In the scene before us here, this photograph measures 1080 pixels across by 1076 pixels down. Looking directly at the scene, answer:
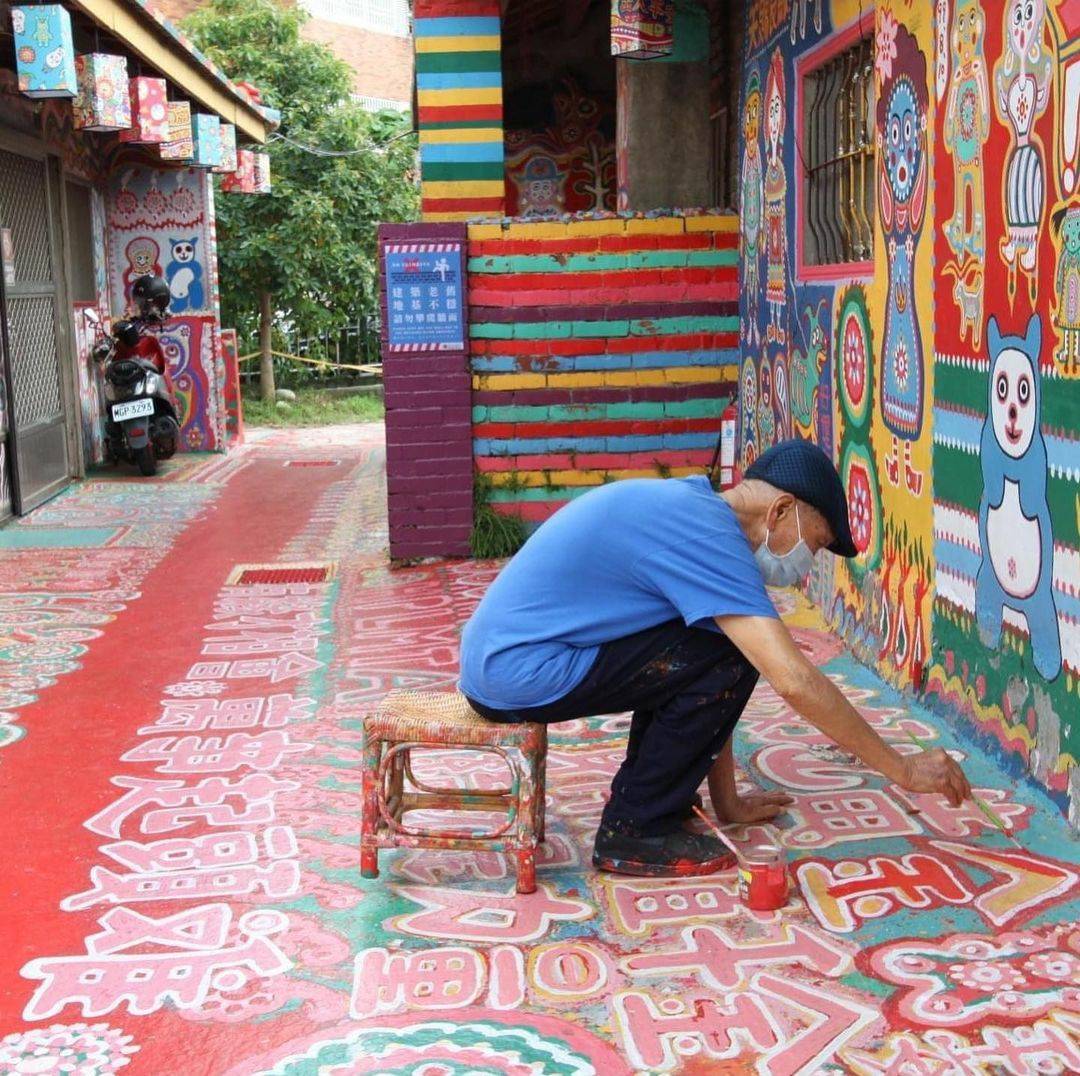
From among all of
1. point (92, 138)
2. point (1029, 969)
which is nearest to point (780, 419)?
point (1029, 969)

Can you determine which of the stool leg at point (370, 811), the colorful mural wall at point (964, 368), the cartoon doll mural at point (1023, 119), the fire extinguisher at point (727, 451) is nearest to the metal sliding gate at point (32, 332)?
the fire extinguisher at point (727, 451)

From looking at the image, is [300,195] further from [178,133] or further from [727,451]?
[727,451]

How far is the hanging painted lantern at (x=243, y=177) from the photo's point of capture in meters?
14.5

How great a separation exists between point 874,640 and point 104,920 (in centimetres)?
311

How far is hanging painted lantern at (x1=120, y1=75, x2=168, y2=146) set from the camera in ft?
34.7

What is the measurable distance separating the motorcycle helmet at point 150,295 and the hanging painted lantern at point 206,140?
1.13 meters

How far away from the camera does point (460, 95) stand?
8375 mm

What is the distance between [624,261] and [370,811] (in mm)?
4904

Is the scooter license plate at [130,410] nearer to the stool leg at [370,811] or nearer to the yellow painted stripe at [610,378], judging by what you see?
the yellow painted stripe at [610,378]

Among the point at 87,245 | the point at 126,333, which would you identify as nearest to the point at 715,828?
the point at 126,333

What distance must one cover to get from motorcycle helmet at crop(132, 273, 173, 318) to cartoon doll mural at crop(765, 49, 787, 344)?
710 centimetres

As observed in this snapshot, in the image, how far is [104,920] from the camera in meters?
3.47

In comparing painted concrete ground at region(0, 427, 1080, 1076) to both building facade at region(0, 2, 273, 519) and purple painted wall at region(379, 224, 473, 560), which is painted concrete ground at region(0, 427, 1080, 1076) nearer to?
purple painted wall at region(379, 224, 473, 560)

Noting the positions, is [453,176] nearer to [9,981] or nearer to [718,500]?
[718,500]
